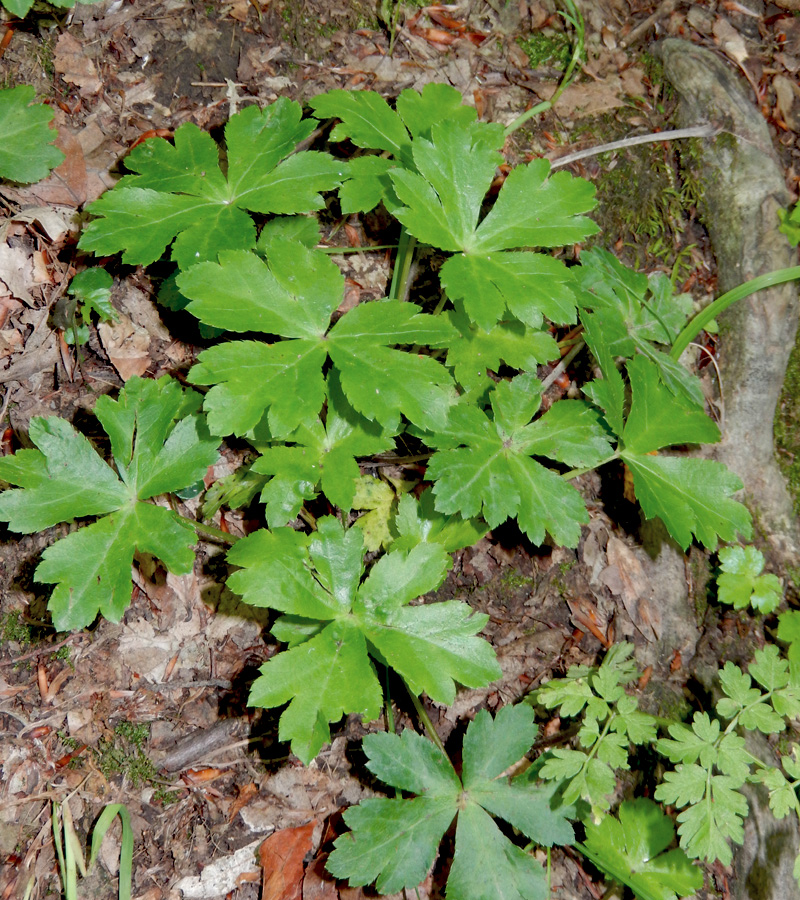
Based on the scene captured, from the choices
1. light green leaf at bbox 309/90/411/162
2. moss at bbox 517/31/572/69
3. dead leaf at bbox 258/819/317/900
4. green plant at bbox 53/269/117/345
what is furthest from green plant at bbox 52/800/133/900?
moss at bbox 517/31/572/69

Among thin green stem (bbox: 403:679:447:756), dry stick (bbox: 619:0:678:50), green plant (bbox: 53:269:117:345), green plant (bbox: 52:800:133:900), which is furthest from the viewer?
dry stick (bbox: 619:0:678:50)

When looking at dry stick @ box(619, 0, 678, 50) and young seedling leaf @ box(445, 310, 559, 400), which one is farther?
dry stick @ box(619, 0, 678, 50)

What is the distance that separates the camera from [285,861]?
95.7 inches

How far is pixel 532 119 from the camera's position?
3.26 metres

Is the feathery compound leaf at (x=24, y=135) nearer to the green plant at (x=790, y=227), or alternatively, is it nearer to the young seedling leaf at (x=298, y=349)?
the young seedling leaf at (x=298, y=349)

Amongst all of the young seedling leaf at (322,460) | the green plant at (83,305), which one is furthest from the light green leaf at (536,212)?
the green plant at (83,305)

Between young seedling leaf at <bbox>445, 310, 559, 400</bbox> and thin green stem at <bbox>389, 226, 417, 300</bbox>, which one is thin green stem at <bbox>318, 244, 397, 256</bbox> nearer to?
thin green stem at <bbox>389, 226, 417, 300</bbox>

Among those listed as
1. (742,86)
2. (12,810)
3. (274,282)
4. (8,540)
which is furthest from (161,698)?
(742,86)

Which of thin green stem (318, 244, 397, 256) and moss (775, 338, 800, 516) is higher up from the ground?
thin green stem (318, 244, 397, 256)

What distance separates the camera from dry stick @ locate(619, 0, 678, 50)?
3.48 meters

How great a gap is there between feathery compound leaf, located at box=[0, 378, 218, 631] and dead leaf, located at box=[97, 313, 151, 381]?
472 millimetres

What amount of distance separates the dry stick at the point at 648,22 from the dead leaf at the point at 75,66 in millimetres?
2624

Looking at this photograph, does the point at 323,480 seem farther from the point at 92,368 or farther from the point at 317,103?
the point at 317,103

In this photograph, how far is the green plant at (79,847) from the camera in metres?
2.32
